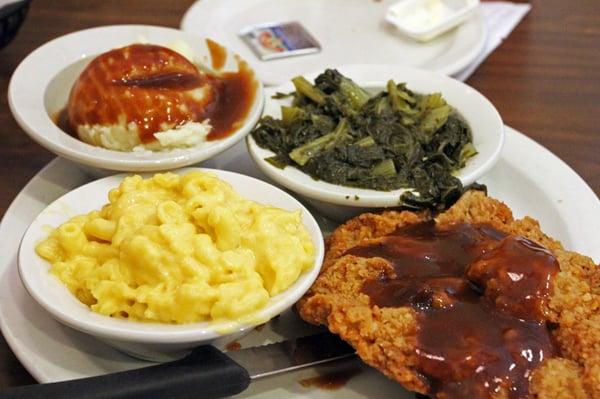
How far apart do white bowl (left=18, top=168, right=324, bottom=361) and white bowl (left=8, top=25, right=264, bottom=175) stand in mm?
354

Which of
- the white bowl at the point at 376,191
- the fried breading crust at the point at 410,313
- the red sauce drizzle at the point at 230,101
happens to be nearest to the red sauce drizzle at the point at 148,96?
the red sauce drizzle at the point at 230,101

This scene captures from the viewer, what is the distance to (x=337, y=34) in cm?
507

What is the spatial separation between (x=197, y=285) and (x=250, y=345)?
19.4 inches

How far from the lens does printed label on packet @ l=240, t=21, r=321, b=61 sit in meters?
4.76

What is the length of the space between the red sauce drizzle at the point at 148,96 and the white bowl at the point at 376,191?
7.9 inches

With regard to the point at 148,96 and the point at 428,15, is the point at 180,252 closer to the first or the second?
the point at 148,96

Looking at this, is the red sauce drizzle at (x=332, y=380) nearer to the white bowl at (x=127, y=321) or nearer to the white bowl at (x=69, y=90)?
the white bowl at (x=127, y=321)

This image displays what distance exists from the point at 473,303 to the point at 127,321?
1.14 m

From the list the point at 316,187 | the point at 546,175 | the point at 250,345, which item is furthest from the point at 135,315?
the point at 546,175

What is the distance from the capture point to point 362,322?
7.66 feet

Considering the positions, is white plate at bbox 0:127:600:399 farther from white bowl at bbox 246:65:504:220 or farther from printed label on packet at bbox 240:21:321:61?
printed label on packet at bbox 240:21:321:61

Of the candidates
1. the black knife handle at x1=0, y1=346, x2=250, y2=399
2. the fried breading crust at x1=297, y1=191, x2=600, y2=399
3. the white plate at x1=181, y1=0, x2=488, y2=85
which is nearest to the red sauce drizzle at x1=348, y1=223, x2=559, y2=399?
the fried breading crust at x1=297, y1=191, x2=600, y2=399

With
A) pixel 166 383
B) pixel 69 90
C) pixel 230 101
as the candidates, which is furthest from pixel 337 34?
pixel 166 383

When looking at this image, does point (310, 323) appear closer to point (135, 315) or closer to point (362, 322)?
point (362, 322)
